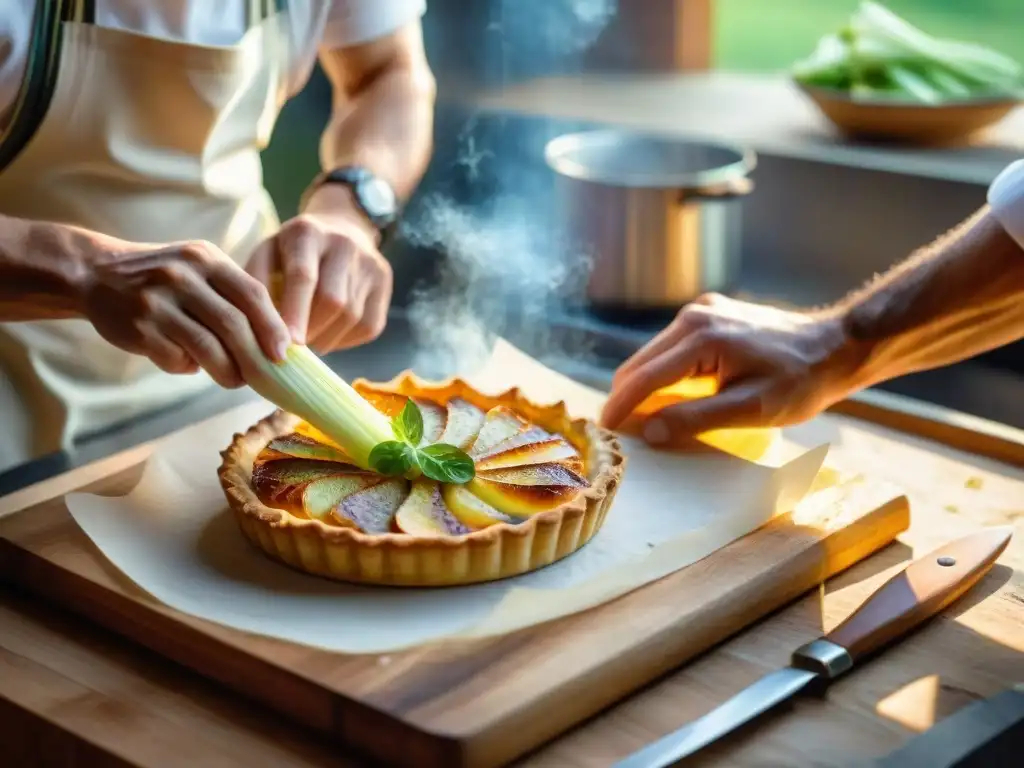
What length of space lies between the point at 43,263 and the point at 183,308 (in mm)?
224

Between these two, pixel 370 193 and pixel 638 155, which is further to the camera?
pixel 638 155

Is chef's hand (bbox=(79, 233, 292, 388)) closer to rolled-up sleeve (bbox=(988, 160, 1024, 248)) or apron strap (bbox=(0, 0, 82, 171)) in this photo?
apron strap (bbox=(0, 0, 82, 171))

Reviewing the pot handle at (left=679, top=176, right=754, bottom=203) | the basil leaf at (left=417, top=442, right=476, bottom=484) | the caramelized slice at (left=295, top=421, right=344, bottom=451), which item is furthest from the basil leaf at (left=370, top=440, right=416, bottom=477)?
the pot handle at (left=679, top=176, right=754, bottom=203)

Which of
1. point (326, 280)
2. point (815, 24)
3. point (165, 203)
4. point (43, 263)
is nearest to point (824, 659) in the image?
point (326, 280)

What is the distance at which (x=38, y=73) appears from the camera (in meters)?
2.04

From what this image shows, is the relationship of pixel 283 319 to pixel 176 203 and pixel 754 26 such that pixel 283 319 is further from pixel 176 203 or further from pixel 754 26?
pixel 754 26

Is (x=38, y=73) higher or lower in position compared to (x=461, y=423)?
higher

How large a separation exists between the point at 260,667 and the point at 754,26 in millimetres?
3807

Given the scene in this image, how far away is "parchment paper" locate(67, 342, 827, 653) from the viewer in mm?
1590

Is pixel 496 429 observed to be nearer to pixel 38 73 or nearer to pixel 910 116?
pixel 38 73

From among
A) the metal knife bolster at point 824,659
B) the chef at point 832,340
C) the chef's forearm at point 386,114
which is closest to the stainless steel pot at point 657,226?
the chef's forearm at point 386,114

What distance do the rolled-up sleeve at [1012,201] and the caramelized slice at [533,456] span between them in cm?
70

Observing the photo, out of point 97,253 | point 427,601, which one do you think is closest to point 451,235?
point 97,253

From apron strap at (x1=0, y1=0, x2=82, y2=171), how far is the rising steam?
31.7 inches
